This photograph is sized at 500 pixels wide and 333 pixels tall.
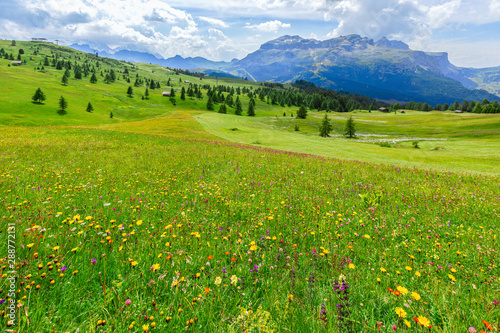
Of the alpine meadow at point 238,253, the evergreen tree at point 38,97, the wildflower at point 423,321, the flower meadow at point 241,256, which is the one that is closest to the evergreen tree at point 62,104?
the evergreen tree at point 38,97

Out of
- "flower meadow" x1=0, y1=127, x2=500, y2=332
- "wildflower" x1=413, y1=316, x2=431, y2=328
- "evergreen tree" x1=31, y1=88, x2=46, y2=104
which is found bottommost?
"flower meadow" x1=0, y1=127, x2=500, y2=332

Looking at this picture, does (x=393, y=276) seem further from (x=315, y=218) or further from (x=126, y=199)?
(x=126, y=199)

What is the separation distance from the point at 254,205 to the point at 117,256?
3976 mm

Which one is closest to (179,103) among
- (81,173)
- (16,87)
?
(16,87)

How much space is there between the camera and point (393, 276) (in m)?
3.82

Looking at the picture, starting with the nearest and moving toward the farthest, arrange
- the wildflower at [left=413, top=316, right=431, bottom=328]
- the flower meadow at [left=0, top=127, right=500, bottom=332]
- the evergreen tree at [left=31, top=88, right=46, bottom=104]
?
the wildflower at [left=413, top=316, right=431, bottom=328], the flower meadow at [left=0, top=127, right=500, bottom=332], the evergreen tree at [left=31, top=88, right=46, bottom=104]

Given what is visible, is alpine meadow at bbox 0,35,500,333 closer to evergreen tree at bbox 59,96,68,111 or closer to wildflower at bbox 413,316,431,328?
wildflower at bbox 413,316,431,328

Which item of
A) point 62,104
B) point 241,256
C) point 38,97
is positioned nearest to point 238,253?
point 241,256

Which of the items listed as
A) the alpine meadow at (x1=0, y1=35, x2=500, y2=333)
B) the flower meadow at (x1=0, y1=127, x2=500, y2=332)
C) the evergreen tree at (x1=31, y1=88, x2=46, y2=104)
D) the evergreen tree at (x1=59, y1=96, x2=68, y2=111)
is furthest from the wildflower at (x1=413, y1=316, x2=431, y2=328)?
the evergreen tree at (x1=31, y1=88, x2=46, y2=104)

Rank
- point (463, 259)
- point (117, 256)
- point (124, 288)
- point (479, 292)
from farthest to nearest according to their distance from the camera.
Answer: point (463, 259)
point (117, 256)
point (479, 292)
point (124, 288)

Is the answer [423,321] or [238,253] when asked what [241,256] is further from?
[423,321]

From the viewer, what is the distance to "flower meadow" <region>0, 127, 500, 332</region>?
8.39 feet

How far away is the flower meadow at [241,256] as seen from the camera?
256 centimetres

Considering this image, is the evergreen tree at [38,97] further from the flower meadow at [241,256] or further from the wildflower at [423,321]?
the wildflower at [423,321]
